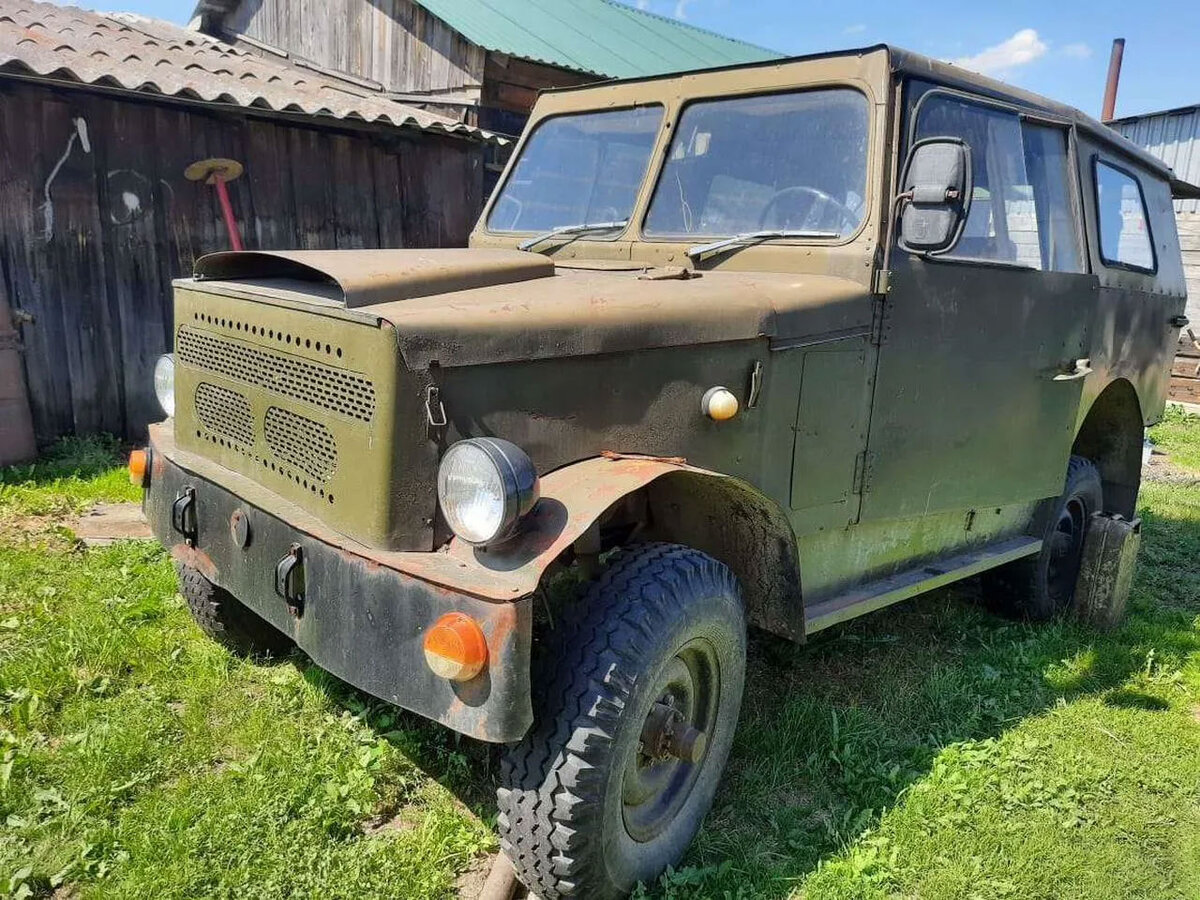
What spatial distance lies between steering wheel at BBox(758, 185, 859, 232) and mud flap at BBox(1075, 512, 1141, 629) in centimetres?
251

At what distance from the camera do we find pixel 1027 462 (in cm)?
414

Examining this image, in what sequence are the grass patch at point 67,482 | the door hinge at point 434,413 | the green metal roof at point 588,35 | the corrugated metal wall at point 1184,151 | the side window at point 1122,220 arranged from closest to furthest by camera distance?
the door hinge at point 434,413 < the side window at point 1122,220 < the grass patch at point 67,482 < the green metal roof at point 588,35 < the corrugated metal wall at point 1184,151

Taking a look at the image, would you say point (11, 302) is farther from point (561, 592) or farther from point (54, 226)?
point (561, 592)

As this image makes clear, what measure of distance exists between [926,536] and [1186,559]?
322 centimetres

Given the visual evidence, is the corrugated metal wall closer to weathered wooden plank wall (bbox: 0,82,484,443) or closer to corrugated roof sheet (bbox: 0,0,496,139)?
corrugated roof sheet (bbox: 0,0,496,139)

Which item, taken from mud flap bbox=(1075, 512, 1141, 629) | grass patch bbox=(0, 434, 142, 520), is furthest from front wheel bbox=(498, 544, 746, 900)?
grass patch bbox=(0, 434, 142, 520)

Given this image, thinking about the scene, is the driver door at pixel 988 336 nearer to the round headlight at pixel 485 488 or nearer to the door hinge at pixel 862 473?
the door hinge at pixel 862 473

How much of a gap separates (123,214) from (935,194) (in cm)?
640

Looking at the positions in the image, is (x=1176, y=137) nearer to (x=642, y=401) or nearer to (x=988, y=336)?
(x=988, y=336)

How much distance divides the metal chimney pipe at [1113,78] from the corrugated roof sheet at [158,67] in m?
18.8

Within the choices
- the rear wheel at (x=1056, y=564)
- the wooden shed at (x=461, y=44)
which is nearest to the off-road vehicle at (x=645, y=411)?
the rear wheel at (x=1056, y=564)

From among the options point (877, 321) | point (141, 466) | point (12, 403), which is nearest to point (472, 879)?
point (141, 466)

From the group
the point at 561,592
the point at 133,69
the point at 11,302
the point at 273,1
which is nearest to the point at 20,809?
the point at 561,592

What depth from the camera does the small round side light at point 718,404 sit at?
2779mm
